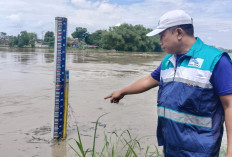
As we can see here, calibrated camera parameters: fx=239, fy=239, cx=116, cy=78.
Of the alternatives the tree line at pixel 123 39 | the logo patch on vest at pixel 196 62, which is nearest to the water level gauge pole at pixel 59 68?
the logo patch on vest at pixel 196 62

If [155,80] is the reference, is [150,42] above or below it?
above

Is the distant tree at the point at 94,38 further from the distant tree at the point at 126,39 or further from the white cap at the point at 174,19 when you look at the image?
the white cap at the point at 174,19

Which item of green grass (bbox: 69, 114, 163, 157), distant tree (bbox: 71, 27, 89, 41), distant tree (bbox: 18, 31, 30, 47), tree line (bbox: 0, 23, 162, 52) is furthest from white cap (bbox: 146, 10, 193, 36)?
distant tree (bbox: 71, 27, 89, 41)

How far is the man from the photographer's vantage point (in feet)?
5.65

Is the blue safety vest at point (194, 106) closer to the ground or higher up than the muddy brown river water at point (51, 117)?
higher up

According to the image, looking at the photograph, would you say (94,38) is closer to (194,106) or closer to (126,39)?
(126,39)

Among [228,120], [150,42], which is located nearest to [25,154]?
[228,120]

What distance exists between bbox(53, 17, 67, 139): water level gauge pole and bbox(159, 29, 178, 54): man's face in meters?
1.98

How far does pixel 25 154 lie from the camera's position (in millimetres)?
3422

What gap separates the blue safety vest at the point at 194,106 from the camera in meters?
1.76

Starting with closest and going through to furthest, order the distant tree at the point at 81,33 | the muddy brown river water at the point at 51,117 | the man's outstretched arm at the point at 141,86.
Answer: the man's outstretched arm at the point at 141,86
the muddy brown river water at the point at 51,117
the distant tree at the point at 81,33

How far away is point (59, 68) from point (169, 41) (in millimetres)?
2116

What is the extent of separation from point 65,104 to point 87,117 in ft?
4.93

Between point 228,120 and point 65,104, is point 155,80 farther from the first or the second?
point 65,104
